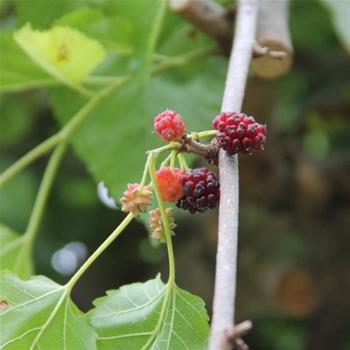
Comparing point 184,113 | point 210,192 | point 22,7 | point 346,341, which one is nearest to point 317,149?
point 346,341

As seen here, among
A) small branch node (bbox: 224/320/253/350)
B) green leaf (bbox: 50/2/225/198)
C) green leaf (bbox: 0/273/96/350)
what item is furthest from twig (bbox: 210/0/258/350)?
green leaf (bbox: 50/2/225/198)

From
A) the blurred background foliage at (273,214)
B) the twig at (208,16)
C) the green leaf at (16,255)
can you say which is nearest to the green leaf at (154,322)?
the green leaf at (16,255)

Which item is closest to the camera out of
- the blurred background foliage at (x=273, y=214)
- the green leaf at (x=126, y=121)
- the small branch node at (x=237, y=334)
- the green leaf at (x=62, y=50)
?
the small branch node at (x=237, y=334)

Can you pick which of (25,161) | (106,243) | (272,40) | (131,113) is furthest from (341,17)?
(106,243)

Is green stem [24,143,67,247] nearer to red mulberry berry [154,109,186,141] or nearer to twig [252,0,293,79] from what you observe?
twig [252,0,293,79]

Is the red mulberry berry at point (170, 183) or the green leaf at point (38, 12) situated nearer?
the red mulberry berry at point (170, 183)

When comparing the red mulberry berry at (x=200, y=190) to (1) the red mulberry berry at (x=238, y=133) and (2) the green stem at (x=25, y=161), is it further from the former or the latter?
(2) the green stem at (x=25, y=161)

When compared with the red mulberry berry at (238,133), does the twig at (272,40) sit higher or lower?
higher
